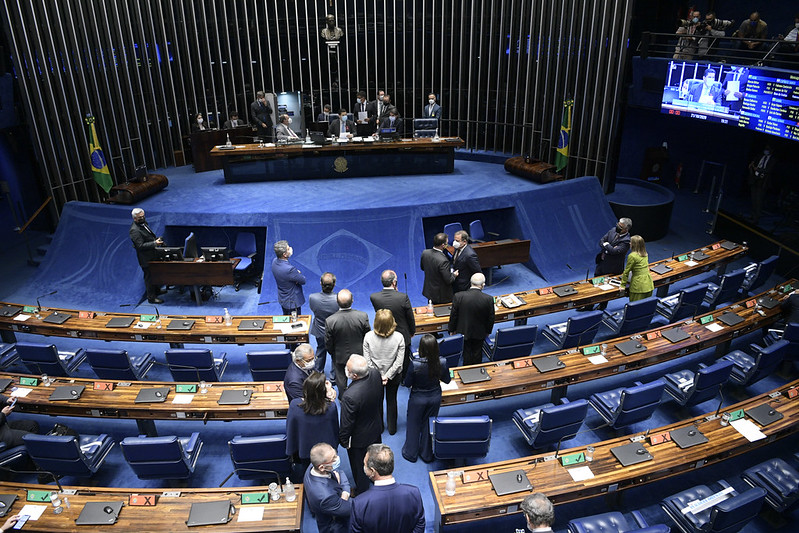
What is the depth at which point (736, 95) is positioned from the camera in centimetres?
995

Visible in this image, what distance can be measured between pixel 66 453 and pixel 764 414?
6553mm

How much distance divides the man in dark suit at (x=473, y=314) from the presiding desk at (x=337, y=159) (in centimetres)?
700

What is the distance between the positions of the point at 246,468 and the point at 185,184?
922cm

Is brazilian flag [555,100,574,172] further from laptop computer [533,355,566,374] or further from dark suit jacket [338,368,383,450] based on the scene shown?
dark suit jacket [338,368,383,450]

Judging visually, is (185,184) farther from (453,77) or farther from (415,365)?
(415,365)

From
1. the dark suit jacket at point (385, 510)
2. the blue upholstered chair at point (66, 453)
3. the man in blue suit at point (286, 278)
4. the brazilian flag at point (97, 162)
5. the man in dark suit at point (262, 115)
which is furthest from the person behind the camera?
the man in dark suit at point (262, 115)

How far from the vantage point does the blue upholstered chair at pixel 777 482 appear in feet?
15.3

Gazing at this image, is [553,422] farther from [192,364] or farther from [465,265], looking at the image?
[192,364]

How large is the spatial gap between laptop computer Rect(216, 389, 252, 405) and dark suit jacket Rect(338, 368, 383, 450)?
4.47ft

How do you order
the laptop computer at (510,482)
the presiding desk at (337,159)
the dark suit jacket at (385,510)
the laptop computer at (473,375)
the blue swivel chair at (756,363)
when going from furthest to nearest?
1. the presiding desk at (337,159)
2. the blue swivel chair at (756,363)
3. the laptop computer at (473,375)
4. the laptop computer at (510,482)
5. the dark suit jacket at (385,510)

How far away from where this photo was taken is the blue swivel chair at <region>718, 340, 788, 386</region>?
6.18 m

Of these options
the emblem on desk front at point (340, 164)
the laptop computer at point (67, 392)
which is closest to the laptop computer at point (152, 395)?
the laptop computer at point (67, 392)

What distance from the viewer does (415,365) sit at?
499cm

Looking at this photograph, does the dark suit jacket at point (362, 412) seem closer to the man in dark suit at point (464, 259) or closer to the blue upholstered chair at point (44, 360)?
the man in dark suit at point (464, 259)
